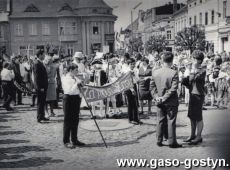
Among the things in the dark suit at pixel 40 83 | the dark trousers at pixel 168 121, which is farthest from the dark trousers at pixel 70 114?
the dark suit at pixel 40 83

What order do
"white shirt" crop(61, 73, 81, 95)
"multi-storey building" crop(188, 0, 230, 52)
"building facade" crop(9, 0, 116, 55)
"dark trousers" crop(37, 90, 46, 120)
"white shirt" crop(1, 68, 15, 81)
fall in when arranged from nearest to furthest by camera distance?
1. "white shirt" crop(61, 73, 81, 95)
2. "dark trousers" crop(37, 90, 46, 120)
3. "white shirt" crop(1, 68, 15, 81)
4. "multi-storey building" crop(188, 0, 230, 52)
5. "building facade" crop(9, 0, 116, 55)

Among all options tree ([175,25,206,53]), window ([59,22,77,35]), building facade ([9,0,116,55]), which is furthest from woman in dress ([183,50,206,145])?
window ([59,22,77,35])

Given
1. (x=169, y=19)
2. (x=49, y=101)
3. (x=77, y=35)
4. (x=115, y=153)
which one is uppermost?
(x=169, y=19)

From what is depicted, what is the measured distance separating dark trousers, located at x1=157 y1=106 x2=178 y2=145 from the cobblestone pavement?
243 mm

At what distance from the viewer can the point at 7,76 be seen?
1288 centimetres

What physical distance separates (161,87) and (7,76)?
23.7ft

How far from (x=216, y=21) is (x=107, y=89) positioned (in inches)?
1254

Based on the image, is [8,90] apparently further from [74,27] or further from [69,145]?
[74,27]

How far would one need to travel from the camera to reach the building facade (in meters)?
56.9

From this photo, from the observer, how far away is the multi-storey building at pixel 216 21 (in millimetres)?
35091

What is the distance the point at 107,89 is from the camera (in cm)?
883

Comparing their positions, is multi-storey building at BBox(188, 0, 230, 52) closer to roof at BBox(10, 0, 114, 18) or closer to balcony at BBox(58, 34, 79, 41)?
roof at BBox(10, 0, 114, 18)

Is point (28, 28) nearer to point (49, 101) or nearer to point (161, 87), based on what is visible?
point (49, 101)

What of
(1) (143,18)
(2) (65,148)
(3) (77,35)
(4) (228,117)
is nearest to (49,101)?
(2) (65,148)
